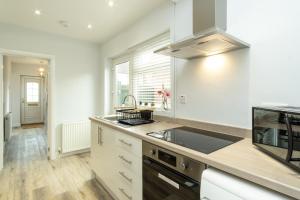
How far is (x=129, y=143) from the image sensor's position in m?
1.55

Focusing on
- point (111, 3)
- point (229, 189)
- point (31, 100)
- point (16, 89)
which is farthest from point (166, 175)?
point (31, 100)

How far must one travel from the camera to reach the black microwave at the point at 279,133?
77 cm

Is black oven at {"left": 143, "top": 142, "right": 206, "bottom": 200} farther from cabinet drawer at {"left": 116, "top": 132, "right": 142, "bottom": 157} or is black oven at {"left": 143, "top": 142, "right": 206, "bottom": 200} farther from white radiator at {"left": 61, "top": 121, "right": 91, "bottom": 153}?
white radiator at {"left": 61, "top": 121, "right": 91, "bottom": 153}

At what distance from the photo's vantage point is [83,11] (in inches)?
89.7

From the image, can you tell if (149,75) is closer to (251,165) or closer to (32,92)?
(251,165)

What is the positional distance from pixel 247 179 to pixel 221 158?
16cm

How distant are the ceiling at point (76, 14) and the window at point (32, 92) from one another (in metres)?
4.90

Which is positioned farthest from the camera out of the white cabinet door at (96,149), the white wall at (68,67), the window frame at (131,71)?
the white wall at (68,67)

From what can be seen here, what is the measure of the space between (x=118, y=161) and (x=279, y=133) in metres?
1.42

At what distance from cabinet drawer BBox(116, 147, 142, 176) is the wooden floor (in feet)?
2.09

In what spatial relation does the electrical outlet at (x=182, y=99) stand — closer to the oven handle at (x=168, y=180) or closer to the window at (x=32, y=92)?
the oven handle at (x=168, y=180)

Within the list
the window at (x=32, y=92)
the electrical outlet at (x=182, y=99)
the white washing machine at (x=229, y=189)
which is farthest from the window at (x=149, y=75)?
the window at (x=32, y=92)

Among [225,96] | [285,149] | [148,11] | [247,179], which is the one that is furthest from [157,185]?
[148,11]

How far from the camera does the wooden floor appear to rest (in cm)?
204
